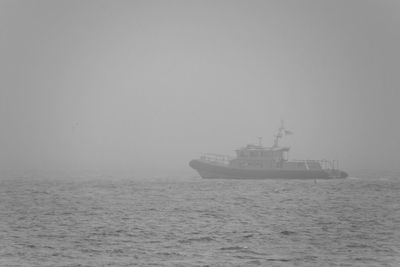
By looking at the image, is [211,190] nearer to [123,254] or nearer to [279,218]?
[279,218]

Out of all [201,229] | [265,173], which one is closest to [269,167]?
[265,173]

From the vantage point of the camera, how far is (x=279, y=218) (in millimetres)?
40469

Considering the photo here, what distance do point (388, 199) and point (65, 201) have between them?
2887 cm

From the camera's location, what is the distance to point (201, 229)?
34812 millimetres

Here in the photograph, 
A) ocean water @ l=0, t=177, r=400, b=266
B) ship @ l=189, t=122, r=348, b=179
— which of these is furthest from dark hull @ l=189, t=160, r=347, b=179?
ocean water @ l=0, t=177, r=400, b=266

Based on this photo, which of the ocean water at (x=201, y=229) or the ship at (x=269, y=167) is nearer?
the ocean water at (x=201, y=229)

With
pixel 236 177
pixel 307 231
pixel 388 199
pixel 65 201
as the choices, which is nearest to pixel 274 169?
pixel 236 177

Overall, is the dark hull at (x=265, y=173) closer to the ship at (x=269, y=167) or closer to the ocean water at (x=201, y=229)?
the ship at (x=269, y=167)

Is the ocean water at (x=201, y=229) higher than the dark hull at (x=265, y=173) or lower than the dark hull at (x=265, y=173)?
lower

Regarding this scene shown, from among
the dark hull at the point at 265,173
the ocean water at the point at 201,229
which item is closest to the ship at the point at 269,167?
the dark hull at the point at 265,173

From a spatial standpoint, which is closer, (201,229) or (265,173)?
(201,229)

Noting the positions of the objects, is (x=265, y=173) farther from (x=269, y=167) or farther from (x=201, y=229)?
(x=201, y=229)

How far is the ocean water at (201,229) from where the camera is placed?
2609 centimetres

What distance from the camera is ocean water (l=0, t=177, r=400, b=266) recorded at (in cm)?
2609
